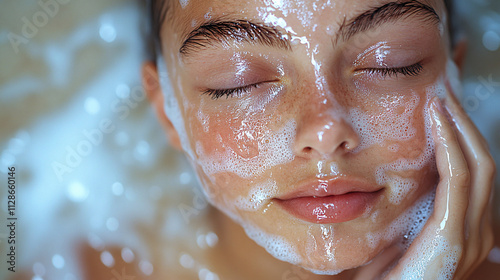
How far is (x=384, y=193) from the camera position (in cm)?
115

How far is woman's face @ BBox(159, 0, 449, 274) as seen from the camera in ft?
3.46

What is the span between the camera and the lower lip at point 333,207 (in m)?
1.09

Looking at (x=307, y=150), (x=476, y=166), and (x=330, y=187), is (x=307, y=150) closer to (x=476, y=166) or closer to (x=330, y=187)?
(x=330, y=187)

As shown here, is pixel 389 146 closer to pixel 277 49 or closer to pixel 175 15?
pixel 277 49

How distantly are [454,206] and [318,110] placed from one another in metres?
0.44

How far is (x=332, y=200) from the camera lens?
1.10 meters

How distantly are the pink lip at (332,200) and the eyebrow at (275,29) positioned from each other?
1.08ft

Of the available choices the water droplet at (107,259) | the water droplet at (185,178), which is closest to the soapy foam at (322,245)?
the water droplet at (185,178)

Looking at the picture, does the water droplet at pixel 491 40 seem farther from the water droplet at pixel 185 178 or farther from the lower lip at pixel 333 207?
the water droplet at pixel 185 178

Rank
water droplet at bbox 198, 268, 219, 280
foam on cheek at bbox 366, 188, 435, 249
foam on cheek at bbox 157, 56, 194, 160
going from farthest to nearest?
water droplet at bbox 198, 268, 219, 280
foam on cheek at bbox 157, 56, 194, 160
foam on cheek at bbox 366, 188, 435, 249

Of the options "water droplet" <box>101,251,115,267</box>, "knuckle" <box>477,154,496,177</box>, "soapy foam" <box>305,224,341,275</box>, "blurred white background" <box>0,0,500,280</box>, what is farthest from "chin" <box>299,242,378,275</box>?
"water droplet" <box>101,251,115,267</box>

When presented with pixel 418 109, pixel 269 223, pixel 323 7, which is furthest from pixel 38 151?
pixel 418 109

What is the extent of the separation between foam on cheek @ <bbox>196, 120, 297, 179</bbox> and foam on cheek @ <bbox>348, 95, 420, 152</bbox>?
154 mm

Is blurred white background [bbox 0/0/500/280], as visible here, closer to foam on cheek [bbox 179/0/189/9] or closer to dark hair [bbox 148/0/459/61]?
dark hair [bbox 148/0/459/61]
